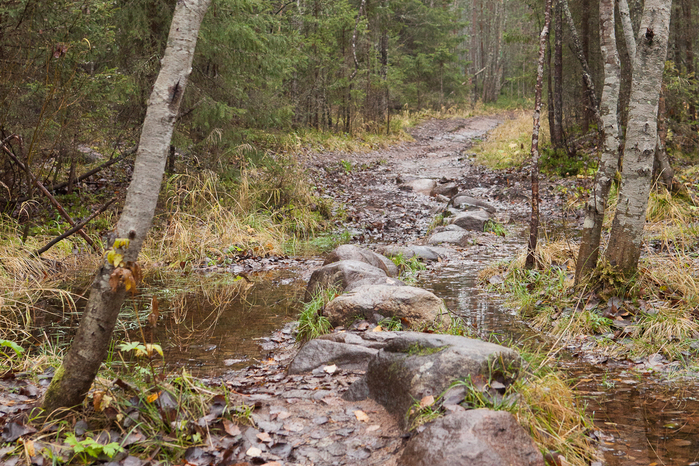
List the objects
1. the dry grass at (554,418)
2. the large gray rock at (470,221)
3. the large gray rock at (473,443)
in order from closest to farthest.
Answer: the large gray rock at (473,443)
the dry grass at (554,418)
the large gray rock at (470,221)

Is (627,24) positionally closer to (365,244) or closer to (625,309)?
(625,309)

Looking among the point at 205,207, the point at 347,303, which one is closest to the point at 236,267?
the point at 205,207

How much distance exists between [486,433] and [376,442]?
2.53 feet

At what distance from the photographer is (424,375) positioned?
3328mm

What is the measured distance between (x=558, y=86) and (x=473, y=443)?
1461 centimetres

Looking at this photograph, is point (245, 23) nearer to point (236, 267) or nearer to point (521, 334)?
point (236, 267)

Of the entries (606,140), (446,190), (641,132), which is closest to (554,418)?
(641,132)

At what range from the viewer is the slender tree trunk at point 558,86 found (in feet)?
47.0

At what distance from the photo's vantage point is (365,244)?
33.6ft

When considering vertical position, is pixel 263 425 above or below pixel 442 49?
below

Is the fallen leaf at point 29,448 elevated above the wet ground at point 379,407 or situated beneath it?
elevated above

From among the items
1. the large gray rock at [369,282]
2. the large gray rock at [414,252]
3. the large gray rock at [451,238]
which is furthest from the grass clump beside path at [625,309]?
the large gray rock at [451,238]

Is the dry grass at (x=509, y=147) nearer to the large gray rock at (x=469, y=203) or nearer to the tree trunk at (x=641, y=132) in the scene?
the large gray rock at (x=469, y=203)

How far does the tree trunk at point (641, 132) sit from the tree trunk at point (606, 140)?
203mm
